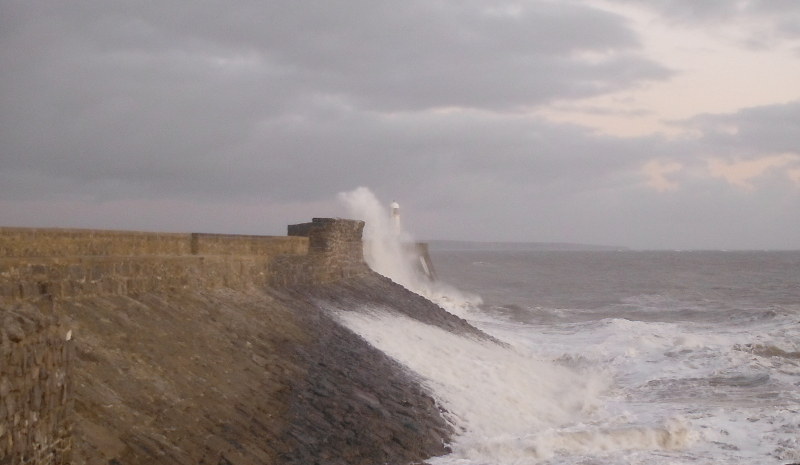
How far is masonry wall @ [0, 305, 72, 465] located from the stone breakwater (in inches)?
0.4

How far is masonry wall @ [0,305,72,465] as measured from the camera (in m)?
3.97

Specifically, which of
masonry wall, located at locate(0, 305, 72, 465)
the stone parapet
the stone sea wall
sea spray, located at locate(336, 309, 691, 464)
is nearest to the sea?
sea spray, located at locate(336, 309, 691, 464)

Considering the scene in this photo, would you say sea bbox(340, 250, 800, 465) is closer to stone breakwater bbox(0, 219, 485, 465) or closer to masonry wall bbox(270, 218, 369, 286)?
stone breakwater bbox(0, 219, 485, 465)

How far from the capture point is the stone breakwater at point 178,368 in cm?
452

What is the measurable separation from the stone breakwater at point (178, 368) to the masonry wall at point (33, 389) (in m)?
0.01

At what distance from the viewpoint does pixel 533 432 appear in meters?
8.34

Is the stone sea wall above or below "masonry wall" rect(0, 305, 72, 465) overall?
above

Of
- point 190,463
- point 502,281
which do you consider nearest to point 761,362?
point 190,463

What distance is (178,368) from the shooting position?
659 centimetres

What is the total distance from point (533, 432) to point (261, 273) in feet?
15.7

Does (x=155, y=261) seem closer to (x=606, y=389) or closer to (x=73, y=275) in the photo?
(x=73, y=275)

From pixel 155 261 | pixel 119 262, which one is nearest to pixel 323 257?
pixel 155 261

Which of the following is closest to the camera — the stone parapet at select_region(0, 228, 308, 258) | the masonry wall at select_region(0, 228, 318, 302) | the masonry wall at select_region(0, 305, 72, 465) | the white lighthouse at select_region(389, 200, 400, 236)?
the masonry wall at select_region(0, 305, 72, 465)

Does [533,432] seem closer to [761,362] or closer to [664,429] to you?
[664,429]
